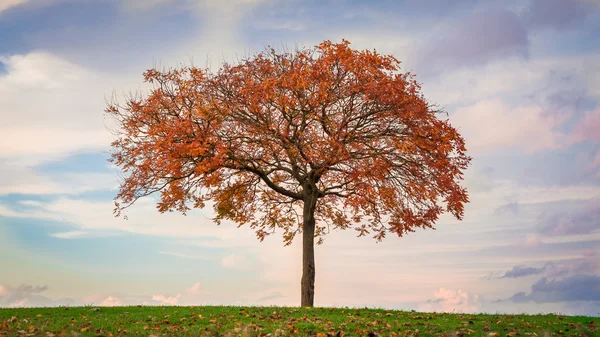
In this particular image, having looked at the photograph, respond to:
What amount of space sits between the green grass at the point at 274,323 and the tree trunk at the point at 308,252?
137 inches

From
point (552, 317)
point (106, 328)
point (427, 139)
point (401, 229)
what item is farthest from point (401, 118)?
point (106, 328)

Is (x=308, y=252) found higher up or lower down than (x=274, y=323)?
higher up

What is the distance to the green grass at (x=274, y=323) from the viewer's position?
52.8ft

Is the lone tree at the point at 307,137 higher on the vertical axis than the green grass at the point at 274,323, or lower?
higher

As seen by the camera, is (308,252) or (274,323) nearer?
(274,323)

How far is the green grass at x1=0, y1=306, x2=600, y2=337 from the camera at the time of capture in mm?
16094

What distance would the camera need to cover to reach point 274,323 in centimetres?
1761

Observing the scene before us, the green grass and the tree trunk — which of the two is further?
the tree trunk

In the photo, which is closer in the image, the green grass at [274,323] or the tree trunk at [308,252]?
the green grass at [274,323]

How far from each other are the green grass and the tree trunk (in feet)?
11.4

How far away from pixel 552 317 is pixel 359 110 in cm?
1193

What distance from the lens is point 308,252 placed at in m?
26.1

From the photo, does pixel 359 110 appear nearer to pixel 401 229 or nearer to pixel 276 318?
pixel 401 229

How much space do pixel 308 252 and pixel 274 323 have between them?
8612 mm
